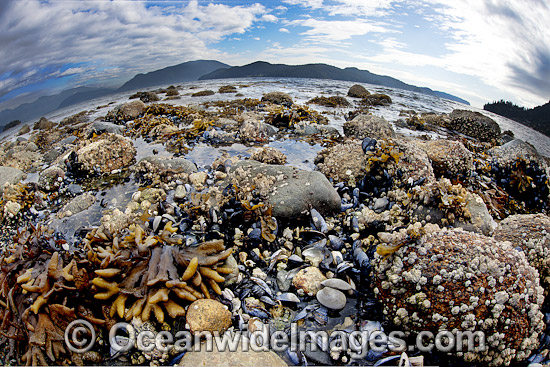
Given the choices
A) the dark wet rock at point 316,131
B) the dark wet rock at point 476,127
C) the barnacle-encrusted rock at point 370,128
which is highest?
the barnacle-encrusted rock at point 370,128

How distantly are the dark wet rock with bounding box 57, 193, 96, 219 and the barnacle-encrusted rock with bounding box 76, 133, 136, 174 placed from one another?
5.56ft

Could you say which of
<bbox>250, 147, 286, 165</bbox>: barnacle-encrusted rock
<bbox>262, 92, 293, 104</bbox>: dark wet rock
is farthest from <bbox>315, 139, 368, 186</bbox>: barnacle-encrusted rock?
<bbox>262, 92, 293, 104</bbox>: dark wet rock

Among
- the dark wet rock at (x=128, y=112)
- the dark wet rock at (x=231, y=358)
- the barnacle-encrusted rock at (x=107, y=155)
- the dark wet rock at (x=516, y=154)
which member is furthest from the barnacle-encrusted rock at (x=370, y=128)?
the dark wet rock at (x=128, y=112)

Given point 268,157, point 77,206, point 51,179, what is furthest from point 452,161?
point 51,179

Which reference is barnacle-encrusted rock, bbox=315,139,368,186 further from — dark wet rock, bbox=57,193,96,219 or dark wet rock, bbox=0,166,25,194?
dark wet rock, bbox=0,166,25,194

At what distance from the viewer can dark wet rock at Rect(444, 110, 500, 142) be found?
12.3 meters

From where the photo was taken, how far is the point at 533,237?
3.30 m

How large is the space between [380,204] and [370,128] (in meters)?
4.83

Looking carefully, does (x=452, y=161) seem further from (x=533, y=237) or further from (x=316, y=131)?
(x=316, y=131)

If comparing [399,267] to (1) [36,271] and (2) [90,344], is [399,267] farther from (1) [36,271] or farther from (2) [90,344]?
(1) [36,271]

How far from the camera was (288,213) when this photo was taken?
4219 mm

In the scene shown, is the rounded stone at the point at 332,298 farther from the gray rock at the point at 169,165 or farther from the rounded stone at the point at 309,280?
the gray rock at the point at 169,165

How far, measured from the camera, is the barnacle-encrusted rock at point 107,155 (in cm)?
652

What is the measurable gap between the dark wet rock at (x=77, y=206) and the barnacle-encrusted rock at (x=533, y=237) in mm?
7234
